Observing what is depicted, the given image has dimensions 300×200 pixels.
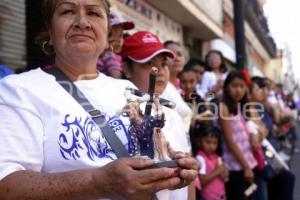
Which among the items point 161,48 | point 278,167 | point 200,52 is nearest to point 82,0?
point 161,48

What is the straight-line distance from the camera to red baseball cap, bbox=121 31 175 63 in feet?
8.46

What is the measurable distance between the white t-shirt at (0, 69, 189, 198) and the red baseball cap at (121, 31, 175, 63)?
1.13 meters

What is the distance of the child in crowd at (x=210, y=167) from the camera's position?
402 cm

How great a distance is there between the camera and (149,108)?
1354 mm

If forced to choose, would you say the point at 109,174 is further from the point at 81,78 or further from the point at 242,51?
the point at 242,51

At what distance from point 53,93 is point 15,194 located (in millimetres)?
343

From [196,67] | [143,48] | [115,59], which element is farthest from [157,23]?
[143,48]

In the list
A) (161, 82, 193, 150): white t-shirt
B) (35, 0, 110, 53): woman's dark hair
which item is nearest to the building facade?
(35, 0, 110, 53): woman's dark hair

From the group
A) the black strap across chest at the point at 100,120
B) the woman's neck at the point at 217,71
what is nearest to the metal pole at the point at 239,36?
the woman's neck at the point at 217,71

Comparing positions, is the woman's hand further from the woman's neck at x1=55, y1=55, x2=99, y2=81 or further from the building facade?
the woman's neck at x1=55, y1=55, x2=99, y2=81

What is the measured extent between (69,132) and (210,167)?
2.85 m

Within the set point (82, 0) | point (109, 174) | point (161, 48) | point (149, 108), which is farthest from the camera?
point (161, 48)

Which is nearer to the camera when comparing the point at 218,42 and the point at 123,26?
the point at 123,26

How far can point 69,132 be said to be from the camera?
139 cm
